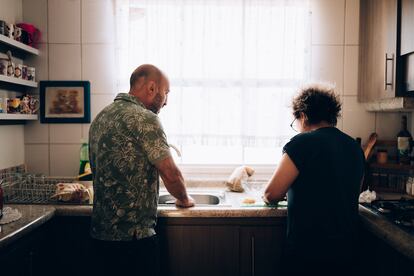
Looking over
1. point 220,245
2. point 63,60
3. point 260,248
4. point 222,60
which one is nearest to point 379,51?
point 222,60

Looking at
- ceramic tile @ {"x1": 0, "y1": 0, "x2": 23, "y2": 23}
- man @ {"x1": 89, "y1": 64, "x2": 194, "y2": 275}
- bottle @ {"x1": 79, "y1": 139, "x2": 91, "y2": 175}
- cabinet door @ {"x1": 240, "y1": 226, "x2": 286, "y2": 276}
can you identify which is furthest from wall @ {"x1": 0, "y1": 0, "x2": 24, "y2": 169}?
cabinet door @ {"x1": 240, "y1": 226, "x2": 286, "y2": 276}

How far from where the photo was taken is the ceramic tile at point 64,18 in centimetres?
237

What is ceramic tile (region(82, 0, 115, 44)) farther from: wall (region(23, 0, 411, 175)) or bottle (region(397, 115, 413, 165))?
bottle (region(397, 115, 413, 165))

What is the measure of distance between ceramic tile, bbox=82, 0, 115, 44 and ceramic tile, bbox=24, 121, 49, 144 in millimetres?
651

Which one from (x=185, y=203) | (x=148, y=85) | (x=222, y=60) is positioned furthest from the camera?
(x=222, y=60)

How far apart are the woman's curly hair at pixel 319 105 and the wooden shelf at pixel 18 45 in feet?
5.24

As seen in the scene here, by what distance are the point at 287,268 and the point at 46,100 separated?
1868 mm

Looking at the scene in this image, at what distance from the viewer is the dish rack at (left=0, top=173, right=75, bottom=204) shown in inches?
74.0

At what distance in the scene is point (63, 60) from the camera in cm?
238

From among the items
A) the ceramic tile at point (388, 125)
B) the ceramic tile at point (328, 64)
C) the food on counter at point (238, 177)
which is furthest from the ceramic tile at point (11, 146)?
the ceramic tile at point (388, 125)

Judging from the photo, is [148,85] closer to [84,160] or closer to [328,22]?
[84,160]

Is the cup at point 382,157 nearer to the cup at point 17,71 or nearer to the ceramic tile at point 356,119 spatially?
the ceramic tile at point 356,119

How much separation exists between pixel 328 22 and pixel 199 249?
67.3 inches

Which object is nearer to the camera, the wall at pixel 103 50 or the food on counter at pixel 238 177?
the food on counter at pixel 238 177
